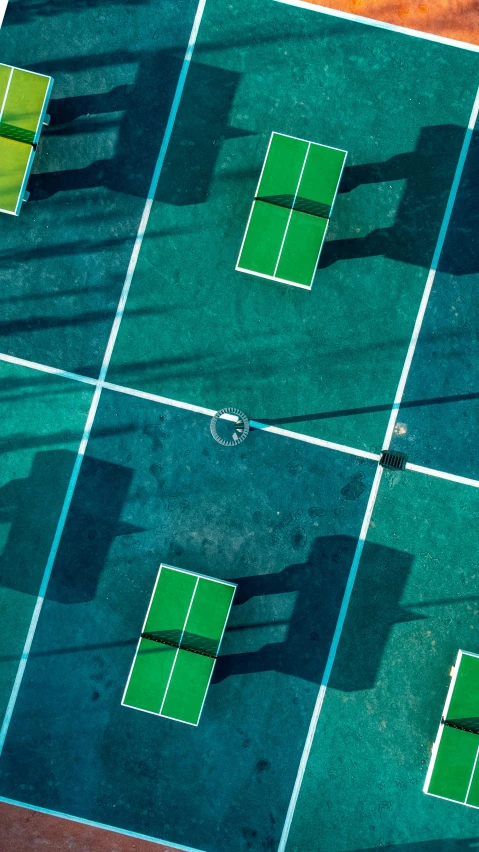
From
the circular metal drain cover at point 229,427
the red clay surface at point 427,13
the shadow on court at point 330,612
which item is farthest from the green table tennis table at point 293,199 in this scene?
the shadow on court at point 330,612

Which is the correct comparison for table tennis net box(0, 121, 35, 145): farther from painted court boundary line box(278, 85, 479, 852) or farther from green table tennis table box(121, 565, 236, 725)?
green table tennis table box(121, 565, 236, 725)

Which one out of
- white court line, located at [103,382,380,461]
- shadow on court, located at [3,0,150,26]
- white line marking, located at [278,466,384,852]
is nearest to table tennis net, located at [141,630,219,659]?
white line marking, located at [278,466,384,852]

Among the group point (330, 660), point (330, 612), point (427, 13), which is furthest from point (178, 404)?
point (427, 13)

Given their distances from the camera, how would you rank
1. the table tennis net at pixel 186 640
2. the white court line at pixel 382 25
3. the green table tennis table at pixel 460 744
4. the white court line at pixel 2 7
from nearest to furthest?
the green table tennis table at pixel 460 744
the table tennis net at pixel 186 640
the white court line at pixel 382 25
the white court line at pixel 2 7

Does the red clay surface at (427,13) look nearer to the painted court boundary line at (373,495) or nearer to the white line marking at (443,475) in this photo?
the painted court boundary line at (373,495)

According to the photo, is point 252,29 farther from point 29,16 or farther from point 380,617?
point 380,617

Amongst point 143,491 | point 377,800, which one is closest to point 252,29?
point 143,491
